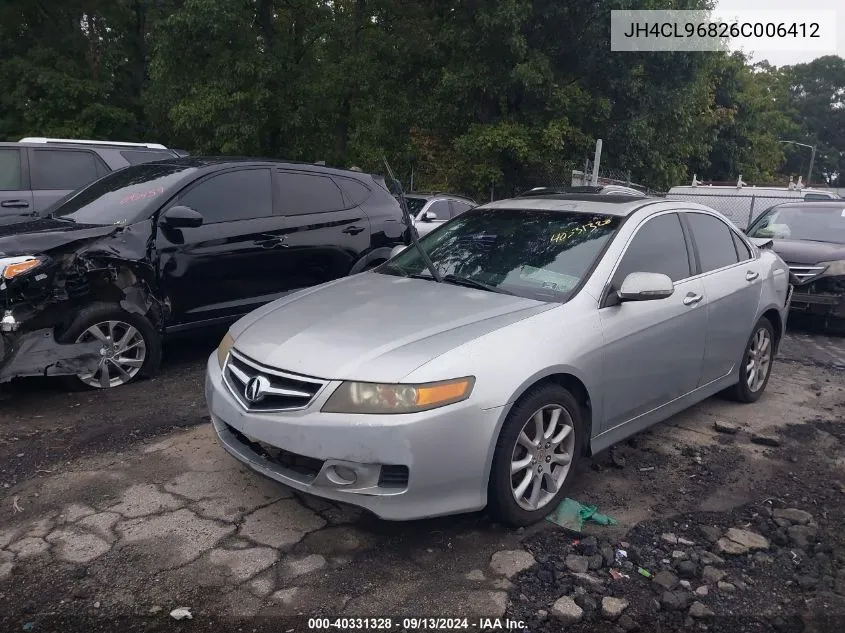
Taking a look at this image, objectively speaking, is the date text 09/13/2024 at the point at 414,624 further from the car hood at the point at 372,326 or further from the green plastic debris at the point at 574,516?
the car hood at the point at 372,326

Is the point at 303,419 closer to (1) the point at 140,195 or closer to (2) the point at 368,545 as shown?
(2) the point at 368,545

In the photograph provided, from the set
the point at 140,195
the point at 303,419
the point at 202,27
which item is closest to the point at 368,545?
the point at 303,419

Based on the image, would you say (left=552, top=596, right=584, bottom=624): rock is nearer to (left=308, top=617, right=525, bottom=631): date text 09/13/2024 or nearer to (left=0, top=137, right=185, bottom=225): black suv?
(left=308, top=617, right=525, bottom=631): date text 09/13/2024

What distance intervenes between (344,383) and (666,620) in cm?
159

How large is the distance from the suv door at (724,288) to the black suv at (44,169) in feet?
19.9

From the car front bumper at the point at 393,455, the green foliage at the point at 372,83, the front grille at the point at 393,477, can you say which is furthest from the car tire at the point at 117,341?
the green foliage at the point at 372,83

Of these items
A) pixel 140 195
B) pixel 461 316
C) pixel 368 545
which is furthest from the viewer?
pixel 140 195

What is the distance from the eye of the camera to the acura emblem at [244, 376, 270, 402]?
311 cm

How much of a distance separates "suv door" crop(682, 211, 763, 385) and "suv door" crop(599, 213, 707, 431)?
140mm

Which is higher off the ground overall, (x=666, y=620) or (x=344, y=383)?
(x=344, y=383)

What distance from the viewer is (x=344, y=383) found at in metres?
2.93

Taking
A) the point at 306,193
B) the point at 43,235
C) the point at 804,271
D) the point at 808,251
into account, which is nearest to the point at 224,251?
the point at 306,193

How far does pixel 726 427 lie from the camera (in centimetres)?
475

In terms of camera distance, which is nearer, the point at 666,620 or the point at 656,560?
the point at 666,620
